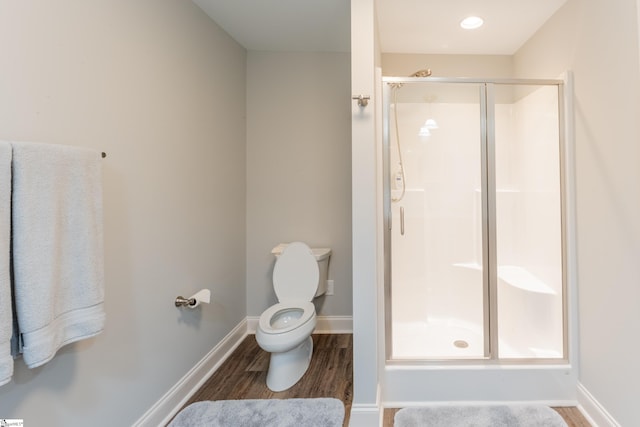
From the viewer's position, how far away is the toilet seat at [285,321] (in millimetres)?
1832

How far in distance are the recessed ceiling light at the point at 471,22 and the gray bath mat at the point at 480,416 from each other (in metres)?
2.45

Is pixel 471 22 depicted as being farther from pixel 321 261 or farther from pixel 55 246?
pixel 55 246

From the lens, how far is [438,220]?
89.8 inches

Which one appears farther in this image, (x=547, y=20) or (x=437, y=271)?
(x=437, y=271)

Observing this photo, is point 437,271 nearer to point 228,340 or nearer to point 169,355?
point 228,340

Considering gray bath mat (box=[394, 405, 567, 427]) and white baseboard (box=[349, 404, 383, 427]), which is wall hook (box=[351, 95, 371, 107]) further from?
gray bath mat (box=[394, 405, 567, 427])

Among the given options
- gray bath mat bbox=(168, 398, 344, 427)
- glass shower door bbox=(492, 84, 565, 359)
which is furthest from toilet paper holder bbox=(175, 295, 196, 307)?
glass shower door bbox=(492, 84, 565, 359)

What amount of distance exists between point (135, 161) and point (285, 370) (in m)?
1.53

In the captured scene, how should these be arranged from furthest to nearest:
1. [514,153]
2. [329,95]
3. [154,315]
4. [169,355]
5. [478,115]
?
[329,95] < [514,153] < [478,115] < [169,355] < [154,315]

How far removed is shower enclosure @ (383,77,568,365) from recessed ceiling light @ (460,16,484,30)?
52 centimetres

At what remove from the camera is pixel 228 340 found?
7.58 ft

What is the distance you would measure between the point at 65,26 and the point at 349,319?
2.57 metres

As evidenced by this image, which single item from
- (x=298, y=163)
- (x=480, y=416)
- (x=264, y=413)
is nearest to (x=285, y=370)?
(x=264, y=413)

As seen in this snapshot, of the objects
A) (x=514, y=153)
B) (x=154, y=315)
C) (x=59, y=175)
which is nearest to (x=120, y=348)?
(x=154, y=315)
